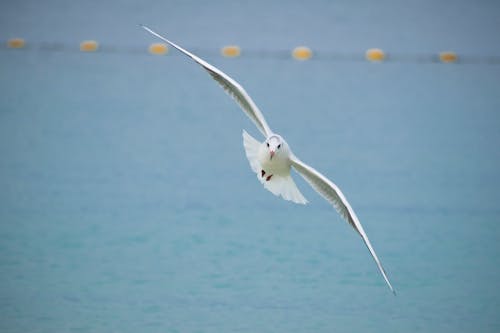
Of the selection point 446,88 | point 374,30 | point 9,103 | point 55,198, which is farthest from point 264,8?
point 55,198

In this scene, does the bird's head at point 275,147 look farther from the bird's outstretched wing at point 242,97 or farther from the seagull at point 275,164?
the bird's outstretched wing at point 242,97

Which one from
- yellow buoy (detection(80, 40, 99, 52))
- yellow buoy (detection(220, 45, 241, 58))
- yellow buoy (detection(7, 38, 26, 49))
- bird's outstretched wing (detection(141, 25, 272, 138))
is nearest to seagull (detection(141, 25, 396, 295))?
bird's outstretched wing (detection(141, 25, 272, 138))

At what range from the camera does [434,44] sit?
48.5 ft

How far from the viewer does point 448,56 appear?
14.5 meters

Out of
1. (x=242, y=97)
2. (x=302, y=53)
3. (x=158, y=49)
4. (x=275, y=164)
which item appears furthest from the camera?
(x=158, y=49)

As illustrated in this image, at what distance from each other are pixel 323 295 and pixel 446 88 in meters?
5.50

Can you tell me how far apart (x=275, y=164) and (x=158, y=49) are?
7085 mm

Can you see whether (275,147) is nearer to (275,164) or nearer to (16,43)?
(275,164)

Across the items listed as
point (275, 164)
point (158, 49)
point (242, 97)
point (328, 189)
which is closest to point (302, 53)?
point (158, 49)

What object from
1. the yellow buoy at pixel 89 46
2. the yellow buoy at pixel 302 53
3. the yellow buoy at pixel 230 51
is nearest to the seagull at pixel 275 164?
the yellow buoy at pixel 230 51

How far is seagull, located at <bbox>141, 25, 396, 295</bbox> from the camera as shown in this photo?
25.0 feet

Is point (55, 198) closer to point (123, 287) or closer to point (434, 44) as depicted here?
point (123, 287)

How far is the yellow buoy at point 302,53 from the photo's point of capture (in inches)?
563

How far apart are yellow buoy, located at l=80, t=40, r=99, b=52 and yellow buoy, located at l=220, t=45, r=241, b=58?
60.0 inches
